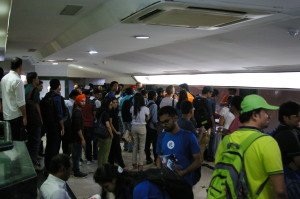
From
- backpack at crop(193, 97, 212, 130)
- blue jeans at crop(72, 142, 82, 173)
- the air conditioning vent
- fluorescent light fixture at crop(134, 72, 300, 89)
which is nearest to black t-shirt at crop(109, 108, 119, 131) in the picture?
blue jeans at crop(72, 142, 82, 173)

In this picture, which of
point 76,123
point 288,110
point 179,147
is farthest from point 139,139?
point 288,110

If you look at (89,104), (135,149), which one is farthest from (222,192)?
(89,104)

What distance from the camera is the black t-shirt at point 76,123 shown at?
5.91m

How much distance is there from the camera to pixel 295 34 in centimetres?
433

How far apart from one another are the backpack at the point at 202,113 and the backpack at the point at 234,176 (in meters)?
4.37

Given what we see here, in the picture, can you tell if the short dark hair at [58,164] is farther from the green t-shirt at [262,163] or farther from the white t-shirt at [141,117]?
the white t-shirt at [141,117]

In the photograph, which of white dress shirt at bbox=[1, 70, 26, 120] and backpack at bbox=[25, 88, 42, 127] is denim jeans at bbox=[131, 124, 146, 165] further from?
white dress shirt at bbox=[1, 70, 26, 120]

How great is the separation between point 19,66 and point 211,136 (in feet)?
15.0

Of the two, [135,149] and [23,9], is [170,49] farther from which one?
[23,9]

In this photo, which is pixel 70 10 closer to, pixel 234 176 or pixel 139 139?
pixel 139 139

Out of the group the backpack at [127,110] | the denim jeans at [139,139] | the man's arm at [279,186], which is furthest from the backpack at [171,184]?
the backpack at [127,110]

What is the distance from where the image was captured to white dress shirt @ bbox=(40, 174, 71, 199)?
2.83 meters

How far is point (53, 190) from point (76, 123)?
10.3 feet

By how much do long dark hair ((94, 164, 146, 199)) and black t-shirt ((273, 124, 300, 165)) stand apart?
130 centimetres
